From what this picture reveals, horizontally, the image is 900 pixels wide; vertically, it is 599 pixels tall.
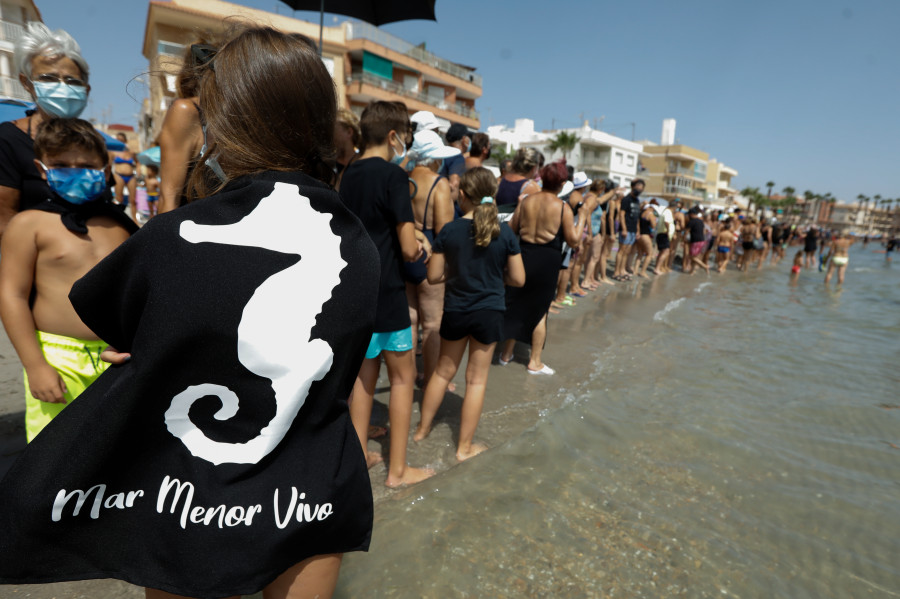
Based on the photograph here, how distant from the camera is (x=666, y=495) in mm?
3096

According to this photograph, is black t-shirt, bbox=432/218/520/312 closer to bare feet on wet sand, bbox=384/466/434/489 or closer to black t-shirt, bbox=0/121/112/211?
bare feet on wet sand, bbox=384/466/434/489

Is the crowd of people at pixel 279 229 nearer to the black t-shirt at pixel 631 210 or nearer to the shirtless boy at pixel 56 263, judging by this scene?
the shirtless boy at pixel 56 263

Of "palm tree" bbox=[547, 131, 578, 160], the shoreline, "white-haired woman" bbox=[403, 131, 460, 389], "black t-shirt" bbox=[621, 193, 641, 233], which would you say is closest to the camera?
the shoreline

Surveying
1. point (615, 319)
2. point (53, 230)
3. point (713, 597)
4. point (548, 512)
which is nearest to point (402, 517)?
point (548, 512)

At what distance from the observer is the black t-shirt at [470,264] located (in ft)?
10.6

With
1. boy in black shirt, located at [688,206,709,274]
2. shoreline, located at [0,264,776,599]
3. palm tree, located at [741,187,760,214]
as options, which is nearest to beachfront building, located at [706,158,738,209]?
palm tree, located at [741,187,760,214]

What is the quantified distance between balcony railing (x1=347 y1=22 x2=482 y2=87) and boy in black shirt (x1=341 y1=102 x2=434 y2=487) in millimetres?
28750

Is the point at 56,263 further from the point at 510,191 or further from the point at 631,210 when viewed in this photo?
the point at 631,210

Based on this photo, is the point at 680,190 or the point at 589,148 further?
the point at 680,190

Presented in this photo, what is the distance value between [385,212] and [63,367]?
64.3 inches

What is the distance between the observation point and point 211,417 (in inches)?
43.8

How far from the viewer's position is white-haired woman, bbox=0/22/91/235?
7.14 feet

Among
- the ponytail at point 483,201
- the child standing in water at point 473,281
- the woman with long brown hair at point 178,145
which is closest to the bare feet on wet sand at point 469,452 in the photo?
the child standing in water at point 473,281

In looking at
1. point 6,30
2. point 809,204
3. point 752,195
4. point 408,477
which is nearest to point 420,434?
point 408,477
